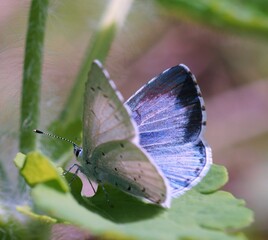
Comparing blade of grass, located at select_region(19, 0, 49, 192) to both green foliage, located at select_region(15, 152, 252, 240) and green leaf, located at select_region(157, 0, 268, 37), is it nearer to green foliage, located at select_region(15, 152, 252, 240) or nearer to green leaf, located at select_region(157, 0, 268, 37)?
green foliage, located at select_region(15, 152, 252, 240)

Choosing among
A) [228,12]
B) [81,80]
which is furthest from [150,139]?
[228,12]

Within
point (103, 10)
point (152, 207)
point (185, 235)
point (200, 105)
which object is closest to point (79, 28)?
point (103, 10)

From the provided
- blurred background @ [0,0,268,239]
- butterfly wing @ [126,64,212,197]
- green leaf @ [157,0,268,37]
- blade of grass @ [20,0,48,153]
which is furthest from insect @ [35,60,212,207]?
green leaf @ [157,0,268,37]

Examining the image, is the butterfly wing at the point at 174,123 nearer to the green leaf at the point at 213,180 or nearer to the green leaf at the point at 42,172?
the green leaf at the point at 213,180

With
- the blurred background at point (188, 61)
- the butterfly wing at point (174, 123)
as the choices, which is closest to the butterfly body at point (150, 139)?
the butterfly wing at point (174, 123)

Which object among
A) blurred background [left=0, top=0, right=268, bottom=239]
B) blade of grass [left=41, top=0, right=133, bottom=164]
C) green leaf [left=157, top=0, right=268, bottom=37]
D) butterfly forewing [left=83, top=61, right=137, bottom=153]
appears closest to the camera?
butterfly forewing [left=83, top=61, right=137, bottom=153]

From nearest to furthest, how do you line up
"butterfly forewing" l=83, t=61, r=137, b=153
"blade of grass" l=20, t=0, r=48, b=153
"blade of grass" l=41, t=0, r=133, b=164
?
"butterfly forewing" l=83, t=61, r=137, b=153 → "blade of grass" l=20, t=0, r=48, b=153 → "blade of grass" l=41, t=0, r=133, b=164

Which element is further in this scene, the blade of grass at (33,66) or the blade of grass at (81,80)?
the blade of grass at (81,80)
